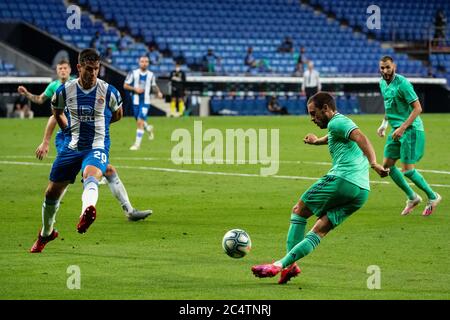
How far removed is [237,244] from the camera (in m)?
10.1

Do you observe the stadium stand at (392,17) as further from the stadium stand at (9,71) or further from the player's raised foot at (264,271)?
the player's raised foot at (264,271)

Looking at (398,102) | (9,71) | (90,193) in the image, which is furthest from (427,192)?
(9,71)

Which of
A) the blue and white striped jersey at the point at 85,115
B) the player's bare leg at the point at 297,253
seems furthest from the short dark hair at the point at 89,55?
the player's bare leg at the point at 297,253

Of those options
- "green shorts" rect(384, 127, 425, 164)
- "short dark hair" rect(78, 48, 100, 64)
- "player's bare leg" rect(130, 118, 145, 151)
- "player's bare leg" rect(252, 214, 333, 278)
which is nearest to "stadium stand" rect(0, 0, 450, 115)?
"player's bare leg" rect(130, 118, 145, 151)

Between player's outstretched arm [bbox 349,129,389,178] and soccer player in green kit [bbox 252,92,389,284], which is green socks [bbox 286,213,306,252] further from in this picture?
player's outstretched arm [bbox 349,129,389,178]

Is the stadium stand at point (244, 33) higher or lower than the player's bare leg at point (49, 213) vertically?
higher

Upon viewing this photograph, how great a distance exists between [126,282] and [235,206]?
19.9ft

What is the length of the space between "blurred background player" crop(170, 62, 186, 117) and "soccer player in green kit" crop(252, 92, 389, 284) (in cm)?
3520

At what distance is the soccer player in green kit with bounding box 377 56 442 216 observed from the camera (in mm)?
14656

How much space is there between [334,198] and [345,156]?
16.2 inches

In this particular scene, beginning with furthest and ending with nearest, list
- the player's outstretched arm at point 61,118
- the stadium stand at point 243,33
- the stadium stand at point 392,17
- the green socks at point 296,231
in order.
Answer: the stadium stand at point 392,17 → the stadium stand at point 243,33 → the player's outstretched arm at point 61,118 → the green socks at point 296,231

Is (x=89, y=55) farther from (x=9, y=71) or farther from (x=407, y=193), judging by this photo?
(x=9, y=71)

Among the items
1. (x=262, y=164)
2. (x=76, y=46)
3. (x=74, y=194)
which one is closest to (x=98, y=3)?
(x=76, y=46)

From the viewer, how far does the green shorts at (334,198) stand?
9.44 m
